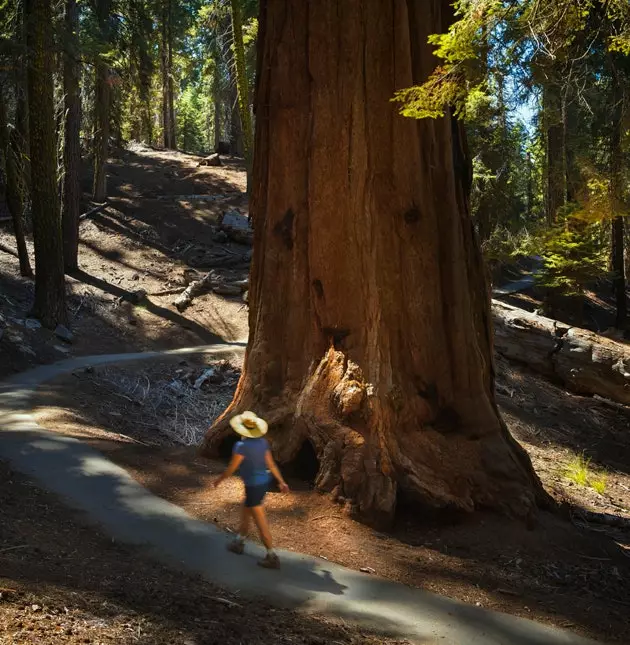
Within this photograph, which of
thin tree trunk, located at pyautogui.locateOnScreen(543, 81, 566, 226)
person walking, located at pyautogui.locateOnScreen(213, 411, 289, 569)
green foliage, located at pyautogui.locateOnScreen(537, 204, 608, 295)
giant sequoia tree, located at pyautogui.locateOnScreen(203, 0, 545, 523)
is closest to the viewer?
person walking, located at pyautogui.locateOnScreen(213, 411, 289, 569)

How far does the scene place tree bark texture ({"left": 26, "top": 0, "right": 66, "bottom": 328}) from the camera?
52.6ft

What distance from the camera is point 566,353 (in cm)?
1485

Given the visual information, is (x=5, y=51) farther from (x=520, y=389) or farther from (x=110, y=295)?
(x=520, y=389)

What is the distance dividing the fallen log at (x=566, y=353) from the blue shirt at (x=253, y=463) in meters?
11.3

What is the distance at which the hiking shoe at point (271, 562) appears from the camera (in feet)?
16.1

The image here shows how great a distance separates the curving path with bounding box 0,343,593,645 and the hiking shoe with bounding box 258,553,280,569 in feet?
0.24

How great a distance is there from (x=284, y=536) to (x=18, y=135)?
1816cm

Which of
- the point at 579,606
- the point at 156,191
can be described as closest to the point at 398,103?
the point at 579,606

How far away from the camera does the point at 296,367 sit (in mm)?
7398

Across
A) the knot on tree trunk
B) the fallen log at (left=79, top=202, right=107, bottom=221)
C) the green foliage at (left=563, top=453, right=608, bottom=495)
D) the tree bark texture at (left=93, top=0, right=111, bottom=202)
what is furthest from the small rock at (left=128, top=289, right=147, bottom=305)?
the knot on tree trunk

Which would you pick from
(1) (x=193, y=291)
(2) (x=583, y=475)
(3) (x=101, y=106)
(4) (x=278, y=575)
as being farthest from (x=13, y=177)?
(4) (x=278, y=575)

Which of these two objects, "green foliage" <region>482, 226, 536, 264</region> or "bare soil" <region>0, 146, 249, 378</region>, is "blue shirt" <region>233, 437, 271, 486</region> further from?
"green foliage" <region>482, 226, 536, 264</region>

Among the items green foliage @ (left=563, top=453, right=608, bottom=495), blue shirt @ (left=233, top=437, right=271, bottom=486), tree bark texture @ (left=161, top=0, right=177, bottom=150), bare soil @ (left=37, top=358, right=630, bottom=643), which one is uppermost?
tree bark texture @ (left=161, top=0, right=177, bottom=150)

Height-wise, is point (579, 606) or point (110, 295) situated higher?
point (110, 295)
